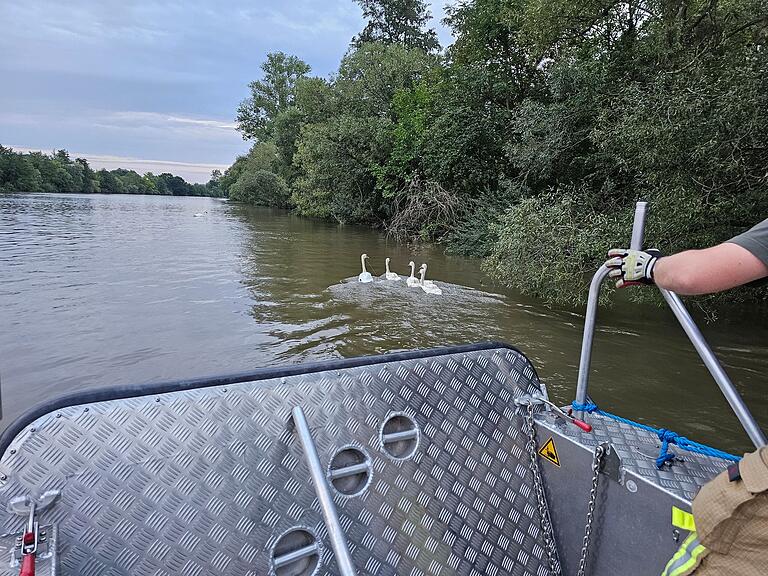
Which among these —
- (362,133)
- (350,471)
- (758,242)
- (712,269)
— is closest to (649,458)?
(712,269)

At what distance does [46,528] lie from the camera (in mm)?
1637

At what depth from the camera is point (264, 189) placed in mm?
55312

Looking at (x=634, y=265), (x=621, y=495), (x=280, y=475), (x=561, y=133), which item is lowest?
(x=621, y=495)

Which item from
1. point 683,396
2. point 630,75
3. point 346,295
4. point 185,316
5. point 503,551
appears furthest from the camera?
point 630,75

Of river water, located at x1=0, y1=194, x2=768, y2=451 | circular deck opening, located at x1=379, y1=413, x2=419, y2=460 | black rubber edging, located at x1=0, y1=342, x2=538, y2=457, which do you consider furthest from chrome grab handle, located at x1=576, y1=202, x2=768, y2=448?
river water, located at x1=0, y1=194, x2=768, y2=451

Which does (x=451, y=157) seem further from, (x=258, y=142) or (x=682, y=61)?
(x=258, y=142)

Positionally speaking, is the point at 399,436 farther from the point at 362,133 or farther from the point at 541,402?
the point at 362,133

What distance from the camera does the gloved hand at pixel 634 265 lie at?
2.14m

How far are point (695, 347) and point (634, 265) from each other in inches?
24.1

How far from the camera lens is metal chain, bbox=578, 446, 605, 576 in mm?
2287

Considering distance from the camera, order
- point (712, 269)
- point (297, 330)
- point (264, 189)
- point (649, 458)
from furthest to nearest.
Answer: point (264, 189), point (297, 330), point (649, 458), point (712, 269)

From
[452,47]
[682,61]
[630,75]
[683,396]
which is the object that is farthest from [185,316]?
[452,47]

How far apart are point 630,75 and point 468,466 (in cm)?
1350

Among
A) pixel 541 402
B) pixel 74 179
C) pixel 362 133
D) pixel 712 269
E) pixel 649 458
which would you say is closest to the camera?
pixel 712 269
